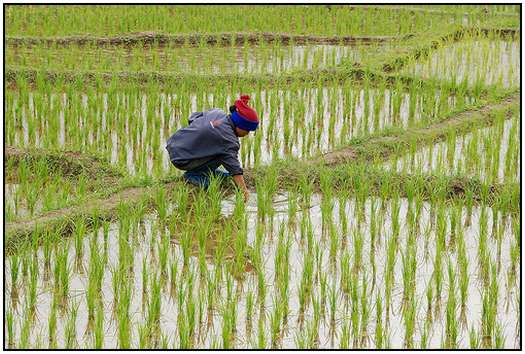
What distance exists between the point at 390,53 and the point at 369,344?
6219mm

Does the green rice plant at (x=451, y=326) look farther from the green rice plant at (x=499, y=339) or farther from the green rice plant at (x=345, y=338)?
the green rice plant at (x=345, y=338)

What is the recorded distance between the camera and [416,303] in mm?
4160

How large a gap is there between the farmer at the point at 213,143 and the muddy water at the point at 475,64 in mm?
3524

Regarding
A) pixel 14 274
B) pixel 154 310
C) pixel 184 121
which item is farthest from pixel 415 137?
pixel 14 274

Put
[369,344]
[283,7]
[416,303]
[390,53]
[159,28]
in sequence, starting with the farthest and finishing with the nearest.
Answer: [283,7], [159,28], [390,53], [416,303], [369,344]

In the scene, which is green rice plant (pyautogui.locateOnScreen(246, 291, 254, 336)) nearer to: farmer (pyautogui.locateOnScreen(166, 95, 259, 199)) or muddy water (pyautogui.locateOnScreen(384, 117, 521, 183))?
farmer (pyautogui.locateOnScreen(166, 95, 259, 199))

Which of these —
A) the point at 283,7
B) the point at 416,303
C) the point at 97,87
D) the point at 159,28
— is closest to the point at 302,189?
the point at 416,303

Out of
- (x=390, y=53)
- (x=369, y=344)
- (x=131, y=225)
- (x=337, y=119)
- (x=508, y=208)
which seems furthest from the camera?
(x=390, y=53)

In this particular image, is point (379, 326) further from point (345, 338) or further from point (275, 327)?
point (275, 327)

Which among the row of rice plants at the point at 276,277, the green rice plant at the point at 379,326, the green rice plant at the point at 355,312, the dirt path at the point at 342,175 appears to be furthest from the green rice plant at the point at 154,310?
the dirt path at the point at 342,175

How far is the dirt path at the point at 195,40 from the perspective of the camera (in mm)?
9852

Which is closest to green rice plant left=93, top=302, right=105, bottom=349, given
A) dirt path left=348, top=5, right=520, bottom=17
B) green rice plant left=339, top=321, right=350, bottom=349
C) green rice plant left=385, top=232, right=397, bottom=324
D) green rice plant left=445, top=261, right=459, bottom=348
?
green rice plant left=339, top=321, right=350, bottom=349

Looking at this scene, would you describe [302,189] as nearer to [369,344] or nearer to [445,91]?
[369,344]

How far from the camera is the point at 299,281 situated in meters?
4.46
